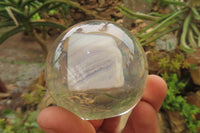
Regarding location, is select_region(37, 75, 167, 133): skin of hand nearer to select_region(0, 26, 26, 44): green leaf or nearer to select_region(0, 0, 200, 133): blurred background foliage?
select_region(0, 0, 200, 133): blurred background foliage

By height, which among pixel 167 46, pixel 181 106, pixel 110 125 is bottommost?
pixel 181 106

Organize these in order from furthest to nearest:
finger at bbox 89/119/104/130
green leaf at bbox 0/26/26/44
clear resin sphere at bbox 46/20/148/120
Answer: green leaf at bbox 0/26/26/44
finger at bbox 89/119/104/130
clear resin sphere at bbox 46/20/148/120

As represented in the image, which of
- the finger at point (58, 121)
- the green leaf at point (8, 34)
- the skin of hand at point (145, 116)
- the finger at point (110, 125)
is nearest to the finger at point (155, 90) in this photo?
the skin of hand at point (145, 116)

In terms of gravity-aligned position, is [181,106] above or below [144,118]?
below

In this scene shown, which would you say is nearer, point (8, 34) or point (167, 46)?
point (8, 34)

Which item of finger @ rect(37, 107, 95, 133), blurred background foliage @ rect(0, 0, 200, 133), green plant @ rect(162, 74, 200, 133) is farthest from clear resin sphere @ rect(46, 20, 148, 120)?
green plant @ rect(162, 74, 200, 133)

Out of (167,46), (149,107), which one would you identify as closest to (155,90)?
(149,107)

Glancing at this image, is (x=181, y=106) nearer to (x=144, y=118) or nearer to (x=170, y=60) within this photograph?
(x=170, y=60)

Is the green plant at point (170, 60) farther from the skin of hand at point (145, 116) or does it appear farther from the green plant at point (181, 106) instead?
the skin of hand at point (145, 116)

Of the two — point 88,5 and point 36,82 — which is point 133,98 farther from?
point 88,5
